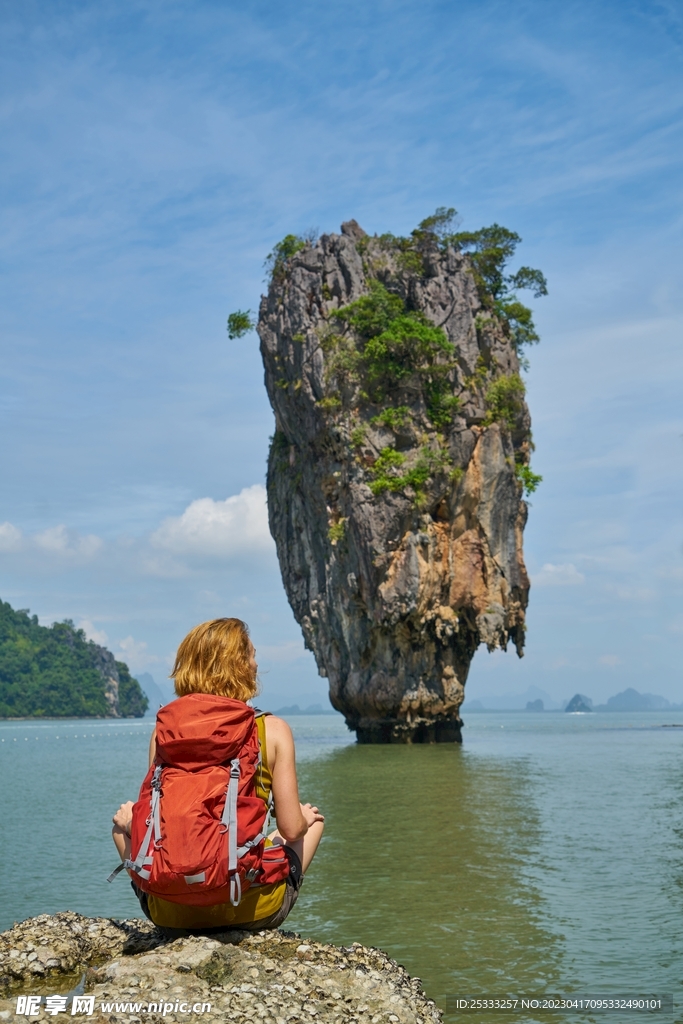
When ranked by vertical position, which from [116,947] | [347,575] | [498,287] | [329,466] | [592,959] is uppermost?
[498,287]

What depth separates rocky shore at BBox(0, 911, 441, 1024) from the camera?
294 centimetres

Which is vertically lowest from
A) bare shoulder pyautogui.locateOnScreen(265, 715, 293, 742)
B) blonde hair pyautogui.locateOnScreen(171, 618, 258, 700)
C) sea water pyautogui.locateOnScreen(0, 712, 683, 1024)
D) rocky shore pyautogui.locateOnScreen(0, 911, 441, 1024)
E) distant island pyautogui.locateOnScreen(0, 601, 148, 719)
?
sea water pyautogui.locateOnScreen(0, 712, 683, 1024)

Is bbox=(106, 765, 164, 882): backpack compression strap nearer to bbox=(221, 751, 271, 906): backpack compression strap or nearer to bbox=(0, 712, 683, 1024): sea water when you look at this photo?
bbox=(221, 751, 271, 906): backpack compression strap

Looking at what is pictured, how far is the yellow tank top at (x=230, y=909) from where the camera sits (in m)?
3.47

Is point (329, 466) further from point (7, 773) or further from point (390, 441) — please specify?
point (7, 773)

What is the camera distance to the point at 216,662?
348cm

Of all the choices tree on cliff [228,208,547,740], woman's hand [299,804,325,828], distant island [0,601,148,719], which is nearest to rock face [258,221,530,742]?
tree on cliff [228,208,547,740]

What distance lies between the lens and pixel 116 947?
147 inches

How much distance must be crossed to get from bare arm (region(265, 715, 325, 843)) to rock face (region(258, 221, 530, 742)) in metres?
26.2

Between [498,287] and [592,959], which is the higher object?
[498,287]

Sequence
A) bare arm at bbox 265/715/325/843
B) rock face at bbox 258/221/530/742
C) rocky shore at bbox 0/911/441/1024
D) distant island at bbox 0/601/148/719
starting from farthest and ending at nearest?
distant island at bbox 0/601/148/719
rock face at bbox 258/221/530/742
bare arm at bbox 265/715/325/843
rocky shore at bbox 0/911/441/1024

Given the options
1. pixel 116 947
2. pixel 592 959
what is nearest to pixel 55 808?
pixel 592 959

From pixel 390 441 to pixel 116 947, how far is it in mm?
27312

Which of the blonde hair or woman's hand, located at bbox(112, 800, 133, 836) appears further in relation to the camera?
woman's hand, located at bbox(112, 800, 133, 836)
